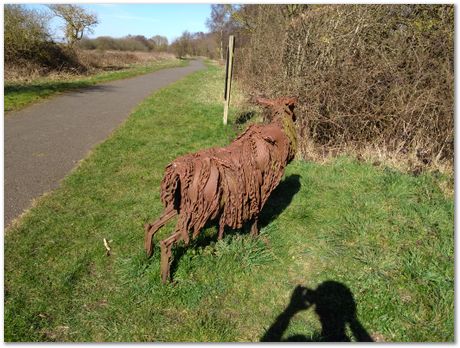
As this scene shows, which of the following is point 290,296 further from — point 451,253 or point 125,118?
point 125,118

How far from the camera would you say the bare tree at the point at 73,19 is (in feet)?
82.4

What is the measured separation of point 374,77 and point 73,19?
2568 centimetres

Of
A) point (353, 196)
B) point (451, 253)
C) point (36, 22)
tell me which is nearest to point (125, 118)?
point (353, 196)

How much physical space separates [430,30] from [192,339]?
7.24 meters

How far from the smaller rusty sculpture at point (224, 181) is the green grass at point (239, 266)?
490mm

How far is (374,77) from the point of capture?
23.1ft

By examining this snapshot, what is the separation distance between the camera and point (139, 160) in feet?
22.7

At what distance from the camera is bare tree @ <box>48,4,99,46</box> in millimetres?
25125

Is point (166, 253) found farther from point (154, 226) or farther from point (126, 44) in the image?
point (126, 44)

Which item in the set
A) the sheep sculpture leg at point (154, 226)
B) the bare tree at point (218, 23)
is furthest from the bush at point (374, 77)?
the bare tree at point (218, 23)

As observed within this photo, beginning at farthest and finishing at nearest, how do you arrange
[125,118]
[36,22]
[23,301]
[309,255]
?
1. [36,22]
2. [125,118]
3. [309,255]
4. [23,301]

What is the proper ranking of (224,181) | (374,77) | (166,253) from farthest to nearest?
1. (374,77)
2. (166,253)
3. (224,181)

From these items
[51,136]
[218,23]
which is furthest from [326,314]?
[218,23]

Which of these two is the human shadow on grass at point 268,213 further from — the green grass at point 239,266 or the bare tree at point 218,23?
the bare tree at point 218,23
